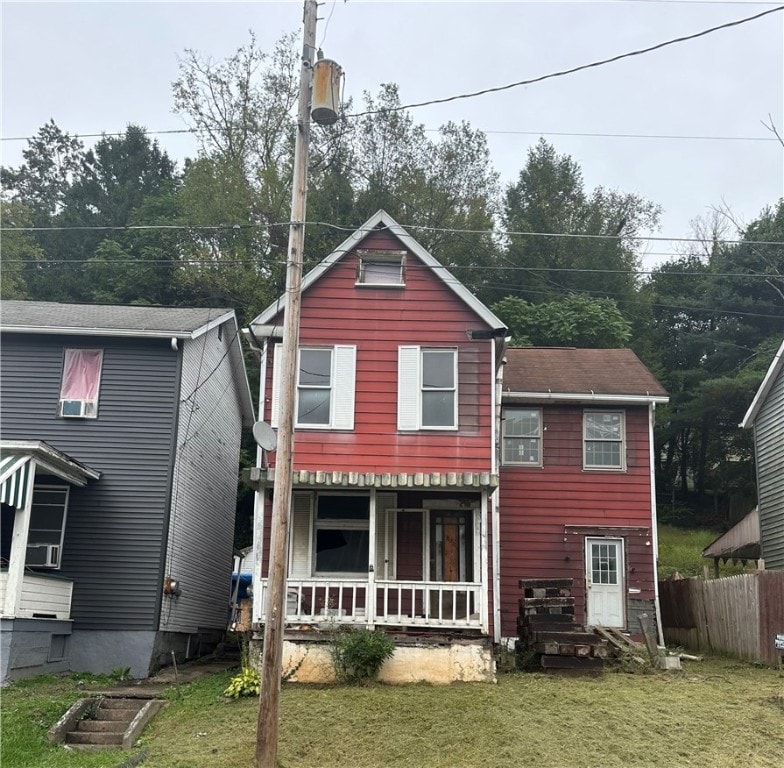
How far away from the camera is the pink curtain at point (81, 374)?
17.4 metres

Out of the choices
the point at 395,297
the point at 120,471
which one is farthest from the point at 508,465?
the point at 120,471

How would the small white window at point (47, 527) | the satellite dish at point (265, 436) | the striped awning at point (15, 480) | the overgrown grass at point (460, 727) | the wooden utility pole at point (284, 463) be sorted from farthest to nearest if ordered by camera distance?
the small white window at point (47, 527)
the striped awning at point (15, 480)
the satellite dish at point (265, 436)
the overgrown grass at point (460, 727)
the wooden utility pole at point (284, 463)

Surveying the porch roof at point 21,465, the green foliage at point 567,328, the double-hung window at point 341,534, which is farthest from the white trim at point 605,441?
the green foliage at point 567,328

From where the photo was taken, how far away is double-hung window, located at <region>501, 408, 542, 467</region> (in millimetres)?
19703

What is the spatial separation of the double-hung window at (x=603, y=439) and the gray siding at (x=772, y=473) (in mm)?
4420

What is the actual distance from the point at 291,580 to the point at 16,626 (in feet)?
15.2

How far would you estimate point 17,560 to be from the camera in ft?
47.0

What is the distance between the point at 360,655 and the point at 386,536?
11.0 feet

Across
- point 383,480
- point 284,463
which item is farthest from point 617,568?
point 284,463

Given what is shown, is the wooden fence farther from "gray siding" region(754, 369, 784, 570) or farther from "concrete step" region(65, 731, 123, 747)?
"concrete step" region(65, 731, 123, 747)

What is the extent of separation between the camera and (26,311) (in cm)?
1917

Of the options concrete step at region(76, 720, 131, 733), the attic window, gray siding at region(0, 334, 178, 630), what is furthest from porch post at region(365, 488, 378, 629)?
gray siding at region(0, 334, 178, 630)

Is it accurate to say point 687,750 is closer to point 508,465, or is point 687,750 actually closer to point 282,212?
point 508,465

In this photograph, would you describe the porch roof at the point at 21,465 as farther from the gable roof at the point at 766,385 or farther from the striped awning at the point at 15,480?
the gable roof at the point at 766,385
